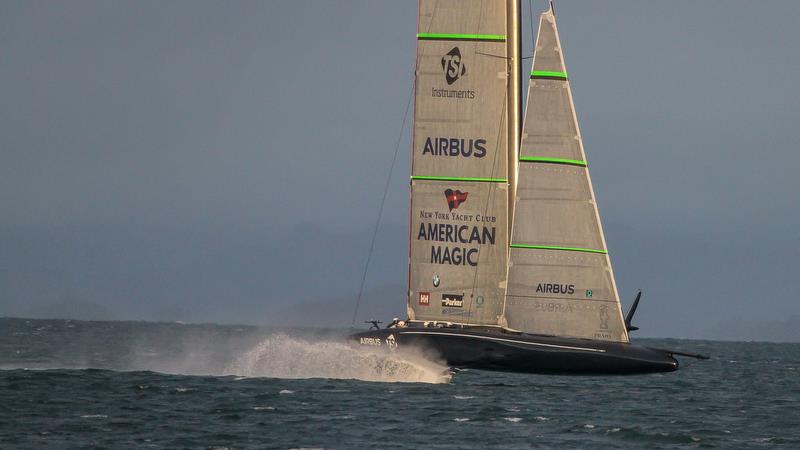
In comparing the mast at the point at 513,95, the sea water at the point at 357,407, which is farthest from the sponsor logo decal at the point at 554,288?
the sea water at the point at 357,407

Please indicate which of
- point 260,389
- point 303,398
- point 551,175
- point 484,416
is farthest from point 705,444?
point 260,389

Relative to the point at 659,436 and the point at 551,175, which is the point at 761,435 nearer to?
the point at 659,436

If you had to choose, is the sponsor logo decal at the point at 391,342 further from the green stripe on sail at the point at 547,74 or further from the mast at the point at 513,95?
the green stripe on sail at the point at 547,74

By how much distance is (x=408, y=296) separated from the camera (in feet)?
117

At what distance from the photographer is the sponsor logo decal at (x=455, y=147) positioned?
3484 cm

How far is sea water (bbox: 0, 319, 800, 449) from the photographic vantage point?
87.1 ft

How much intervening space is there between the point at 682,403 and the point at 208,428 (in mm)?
15898

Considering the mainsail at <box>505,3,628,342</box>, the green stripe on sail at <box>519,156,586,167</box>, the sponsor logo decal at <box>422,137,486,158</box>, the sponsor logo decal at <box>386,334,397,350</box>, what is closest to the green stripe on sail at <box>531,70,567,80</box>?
the mainsail at <box>505,3,628,342</box>

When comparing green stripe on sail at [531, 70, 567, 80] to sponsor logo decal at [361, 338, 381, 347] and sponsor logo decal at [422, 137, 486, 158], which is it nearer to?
sponsor logo decal at [422, 137, 486, 158]

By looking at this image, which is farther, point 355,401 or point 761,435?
point 355,401

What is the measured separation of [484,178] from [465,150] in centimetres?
94

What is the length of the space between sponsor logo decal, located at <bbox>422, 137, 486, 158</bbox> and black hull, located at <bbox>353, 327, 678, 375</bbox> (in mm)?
4947

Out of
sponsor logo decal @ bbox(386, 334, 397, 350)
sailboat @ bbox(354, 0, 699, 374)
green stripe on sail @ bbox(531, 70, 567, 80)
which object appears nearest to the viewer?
sailboat @ bbox(354, 0, 699, 374)

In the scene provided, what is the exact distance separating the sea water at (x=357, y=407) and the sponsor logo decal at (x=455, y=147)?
222 inches
